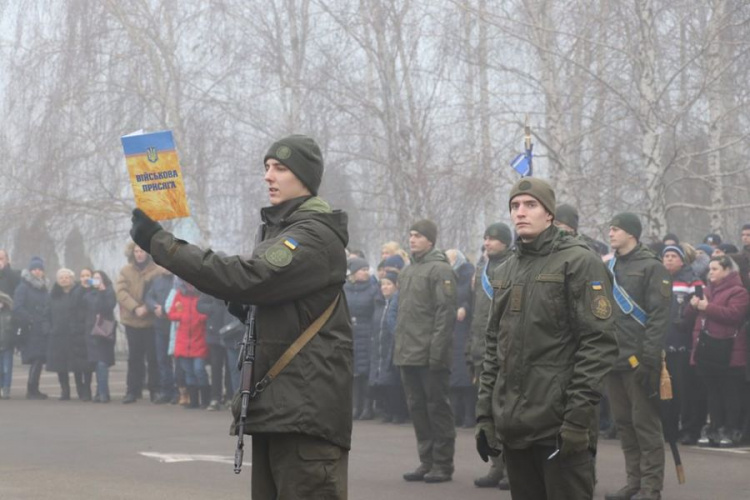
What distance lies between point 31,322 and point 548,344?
1531cm

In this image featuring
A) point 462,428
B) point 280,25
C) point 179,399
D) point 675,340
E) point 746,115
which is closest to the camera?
point 675,340

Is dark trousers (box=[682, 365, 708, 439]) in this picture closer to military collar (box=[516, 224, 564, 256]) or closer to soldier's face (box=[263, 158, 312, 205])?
military collar (box=[516, 224, 564, 256])

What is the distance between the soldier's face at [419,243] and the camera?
11.7m

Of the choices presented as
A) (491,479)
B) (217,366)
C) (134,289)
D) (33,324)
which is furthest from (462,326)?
(33,324)

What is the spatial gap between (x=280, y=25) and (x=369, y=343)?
46.5 ft

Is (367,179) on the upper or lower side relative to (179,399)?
upper

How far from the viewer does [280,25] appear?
2992 cm

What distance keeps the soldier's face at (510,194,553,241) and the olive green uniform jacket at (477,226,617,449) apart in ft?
0.14

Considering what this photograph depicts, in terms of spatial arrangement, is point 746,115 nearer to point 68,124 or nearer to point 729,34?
point 729,34

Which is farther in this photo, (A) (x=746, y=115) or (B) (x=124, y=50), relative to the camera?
(B) (x=124, y=50)

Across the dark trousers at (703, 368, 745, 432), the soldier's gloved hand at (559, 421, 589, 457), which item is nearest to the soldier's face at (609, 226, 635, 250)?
the dark trousers at (703, 368, 745, 432)

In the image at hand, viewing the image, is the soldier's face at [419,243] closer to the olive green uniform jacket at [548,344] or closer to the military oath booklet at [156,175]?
the olive green uniform jacket at [548,344]

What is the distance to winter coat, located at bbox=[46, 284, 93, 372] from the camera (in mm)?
19828

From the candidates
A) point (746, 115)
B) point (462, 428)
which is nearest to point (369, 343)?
point (462, 428)
